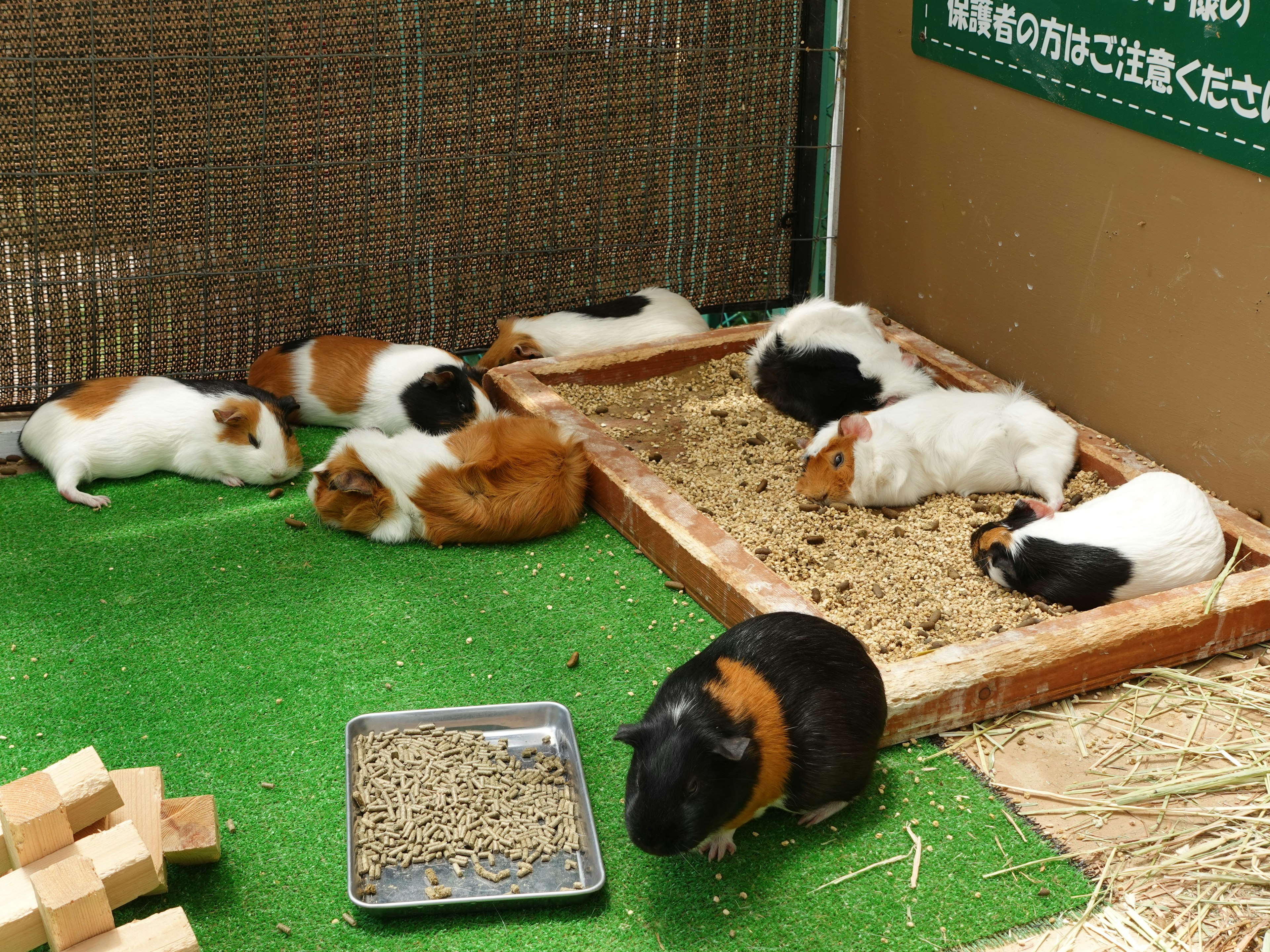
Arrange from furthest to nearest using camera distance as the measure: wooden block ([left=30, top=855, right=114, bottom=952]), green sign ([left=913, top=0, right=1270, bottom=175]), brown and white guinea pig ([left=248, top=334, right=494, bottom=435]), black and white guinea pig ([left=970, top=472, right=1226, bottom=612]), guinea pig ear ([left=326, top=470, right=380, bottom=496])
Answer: brown and white guinea pig ([left=248, top=334, right=494, bottom=435])
guinea pig ear ([left=326, top=470, right=380, bottom=496])
green sign ([left=913, top=0, right=1270, bottom=175])
black and white guinea pig ([left=970, top=472, right=1226, bottom=612])
wooden block ([left=30, top=855, right=114, bottom=952])

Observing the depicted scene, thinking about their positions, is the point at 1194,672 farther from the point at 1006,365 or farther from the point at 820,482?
the point at 1006,365

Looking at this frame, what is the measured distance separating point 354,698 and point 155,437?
1.56 meters

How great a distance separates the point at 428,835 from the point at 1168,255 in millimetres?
2837

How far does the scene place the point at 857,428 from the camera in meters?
3.72

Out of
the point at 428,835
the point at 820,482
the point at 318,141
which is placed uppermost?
the point at 318,141

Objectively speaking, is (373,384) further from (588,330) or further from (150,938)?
(150,938)

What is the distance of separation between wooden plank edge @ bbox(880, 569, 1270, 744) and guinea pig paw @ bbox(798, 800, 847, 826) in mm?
263

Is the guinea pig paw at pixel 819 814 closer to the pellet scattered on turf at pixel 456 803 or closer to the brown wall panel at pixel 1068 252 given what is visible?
the pellet scattered on turf at pixel 456 803

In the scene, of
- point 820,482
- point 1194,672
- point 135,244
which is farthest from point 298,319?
point 1194,672

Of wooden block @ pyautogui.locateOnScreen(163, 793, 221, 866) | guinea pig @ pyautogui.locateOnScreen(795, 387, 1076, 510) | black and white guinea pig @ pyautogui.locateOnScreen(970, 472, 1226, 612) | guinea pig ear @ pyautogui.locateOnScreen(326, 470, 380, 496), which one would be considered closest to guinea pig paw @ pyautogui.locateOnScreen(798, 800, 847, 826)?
black and white guinea pig @ pyautogui.locateOnScreen(970, 472, 1226, 612)

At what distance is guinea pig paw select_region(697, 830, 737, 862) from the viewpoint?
2.46m

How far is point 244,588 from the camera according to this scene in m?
3.47

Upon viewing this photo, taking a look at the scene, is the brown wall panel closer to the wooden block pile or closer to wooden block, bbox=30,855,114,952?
the wooden block pile

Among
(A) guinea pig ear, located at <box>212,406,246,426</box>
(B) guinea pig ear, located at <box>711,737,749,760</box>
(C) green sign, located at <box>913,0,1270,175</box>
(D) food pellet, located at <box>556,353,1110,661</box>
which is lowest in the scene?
(D) food pellet, located at <box>556,353,1110,661</box>
